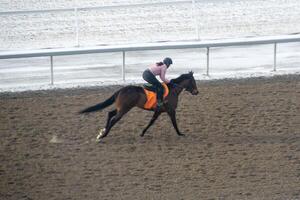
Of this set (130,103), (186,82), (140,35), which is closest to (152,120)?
(130,103)

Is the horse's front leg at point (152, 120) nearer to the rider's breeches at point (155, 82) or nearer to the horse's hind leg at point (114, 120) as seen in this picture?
the rider's breeches at point (155, 82)

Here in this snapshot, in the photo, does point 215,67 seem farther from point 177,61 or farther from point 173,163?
point 173,163

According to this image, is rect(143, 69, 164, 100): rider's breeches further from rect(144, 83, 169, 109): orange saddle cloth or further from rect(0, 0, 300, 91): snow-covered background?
rect(0, 0, 300, 91): snow-covered background

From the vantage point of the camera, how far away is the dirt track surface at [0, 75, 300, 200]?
13.2 metres

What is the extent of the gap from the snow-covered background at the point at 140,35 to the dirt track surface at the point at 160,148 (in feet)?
7.22

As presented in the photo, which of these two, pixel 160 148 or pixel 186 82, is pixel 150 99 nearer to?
pixel 186 82

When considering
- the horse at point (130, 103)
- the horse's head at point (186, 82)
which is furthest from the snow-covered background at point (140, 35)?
the horse at point (130, 103)

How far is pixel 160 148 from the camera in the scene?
603 inches

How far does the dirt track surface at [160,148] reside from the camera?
13180 mm

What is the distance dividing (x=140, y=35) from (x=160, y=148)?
38.4ft

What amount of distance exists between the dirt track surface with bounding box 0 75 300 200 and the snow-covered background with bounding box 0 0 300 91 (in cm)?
220

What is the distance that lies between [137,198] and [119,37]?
14172mm

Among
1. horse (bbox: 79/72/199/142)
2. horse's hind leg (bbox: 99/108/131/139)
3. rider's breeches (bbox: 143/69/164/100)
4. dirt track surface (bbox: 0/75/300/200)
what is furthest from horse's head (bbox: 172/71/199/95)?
horse's hind leg (bbox: 99/108/131/139)

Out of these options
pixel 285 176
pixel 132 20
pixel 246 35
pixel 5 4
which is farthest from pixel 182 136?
pixel 5 4
